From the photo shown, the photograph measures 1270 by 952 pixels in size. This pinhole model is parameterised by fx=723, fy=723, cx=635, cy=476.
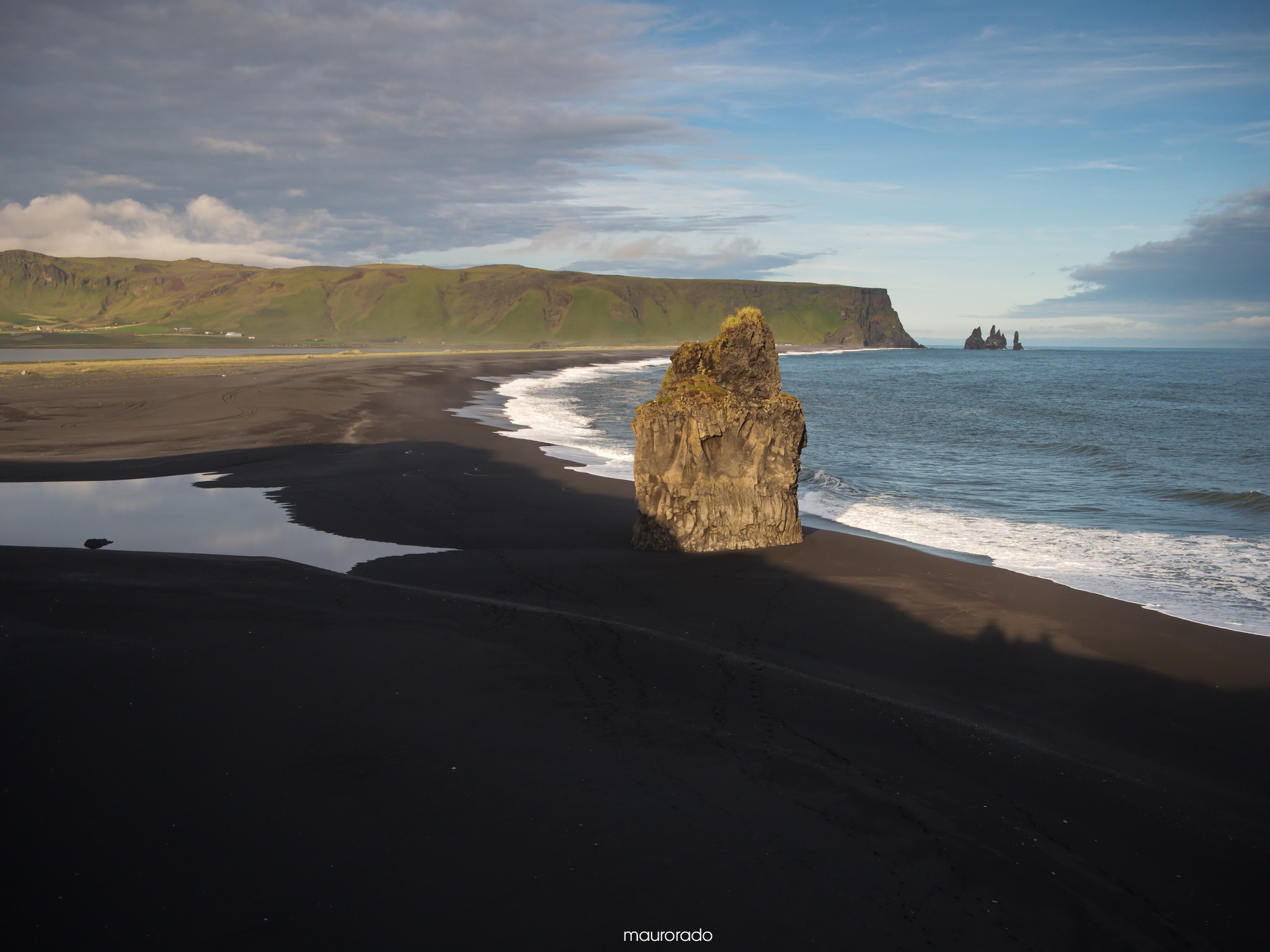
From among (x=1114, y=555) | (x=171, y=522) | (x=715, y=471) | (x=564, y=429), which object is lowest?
(x=1114, y=555)

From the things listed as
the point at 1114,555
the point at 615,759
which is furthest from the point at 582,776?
the point at 1114,555

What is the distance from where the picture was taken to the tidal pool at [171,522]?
12.5m

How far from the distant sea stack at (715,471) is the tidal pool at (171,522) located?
13.8 ft

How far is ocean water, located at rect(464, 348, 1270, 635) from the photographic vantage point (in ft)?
43.7

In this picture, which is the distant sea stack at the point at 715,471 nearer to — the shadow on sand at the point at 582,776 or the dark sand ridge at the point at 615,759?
the dark sand ridge at the point at 615,759

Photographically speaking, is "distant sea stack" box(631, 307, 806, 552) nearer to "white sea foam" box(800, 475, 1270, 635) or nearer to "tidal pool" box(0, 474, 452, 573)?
"white sea foam" box(800, 475, 1270, 635)

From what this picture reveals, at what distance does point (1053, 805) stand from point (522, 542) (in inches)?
381

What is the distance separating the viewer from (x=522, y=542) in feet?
45.0

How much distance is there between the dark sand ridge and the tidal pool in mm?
1710

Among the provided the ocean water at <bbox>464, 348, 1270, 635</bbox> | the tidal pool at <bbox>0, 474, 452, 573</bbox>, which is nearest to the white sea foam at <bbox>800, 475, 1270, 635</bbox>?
the ocean water at <bbox>464, 348, 1270, 635</bbox>

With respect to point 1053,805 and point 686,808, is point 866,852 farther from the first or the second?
point 1053,805

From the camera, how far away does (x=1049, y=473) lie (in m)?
23.7

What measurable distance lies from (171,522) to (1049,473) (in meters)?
24.6

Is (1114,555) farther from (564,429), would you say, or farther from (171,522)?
(564,429)
